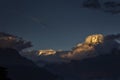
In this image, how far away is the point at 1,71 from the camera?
625ft

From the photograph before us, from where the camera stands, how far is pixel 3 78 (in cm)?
18575

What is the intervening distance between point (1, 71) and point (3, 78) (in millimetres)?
5778
